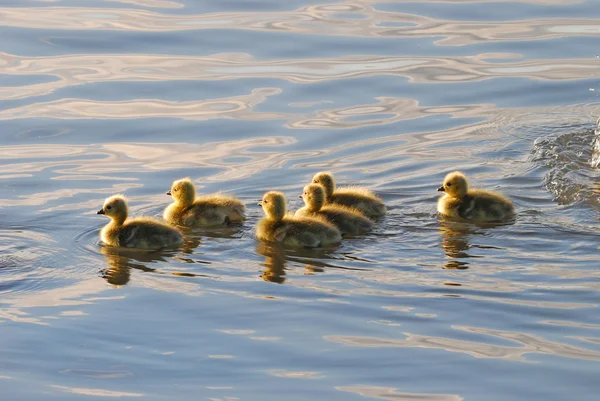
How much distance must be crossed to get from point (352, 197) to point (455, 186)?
28.6 inches

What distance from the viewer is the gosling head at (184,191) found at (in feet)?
29.1

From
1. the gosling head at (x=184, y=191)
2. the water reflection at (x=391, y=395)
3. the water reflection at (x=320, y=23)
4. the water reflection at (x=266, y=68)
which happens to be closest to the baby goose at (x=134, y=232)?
the gosling head at (x=184, y=191)

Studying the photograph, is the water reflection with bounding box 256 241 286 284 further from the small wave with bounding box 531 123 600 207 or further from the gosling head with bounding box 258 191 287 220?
the small wave with bounding box 531 123 600 207

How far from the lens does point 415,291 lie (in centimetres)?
720

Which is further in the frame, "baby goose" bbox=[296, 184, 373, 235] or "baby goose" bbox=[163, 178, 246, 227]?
"baby goose" bbox=[163, 178, 246, 227]

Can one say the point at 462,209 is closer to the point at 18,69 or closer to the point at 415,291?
the point at 415,291

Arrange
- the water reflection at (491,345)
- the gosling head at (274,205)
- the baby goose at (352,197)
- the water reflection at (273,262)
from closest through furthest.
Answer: the water reflection at (491,345), the water reflection at (273,262), the gosling head at (274,205), the baby goose at (352,197)

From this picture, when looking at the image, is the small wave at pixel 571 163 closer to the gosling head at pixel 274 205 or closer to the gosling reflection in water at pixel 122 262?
the gosling head at pixel 274 205

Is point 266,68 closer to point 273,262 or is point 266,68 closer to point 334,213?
point 334,213

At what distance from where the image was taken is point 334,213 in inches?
340

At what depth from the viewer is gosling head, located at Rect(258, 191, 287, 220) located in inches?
332

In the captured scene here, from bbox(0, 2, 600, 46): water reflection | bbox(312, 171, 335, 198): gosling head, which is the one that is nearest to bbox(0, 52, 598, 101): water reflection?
bbox(0, 2, 600, 46): water reflection

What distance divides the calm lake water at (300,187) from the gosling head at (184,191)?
0.30 metres

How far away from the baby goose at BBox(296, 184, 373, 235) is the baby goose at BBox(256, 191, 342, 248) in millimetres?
131
